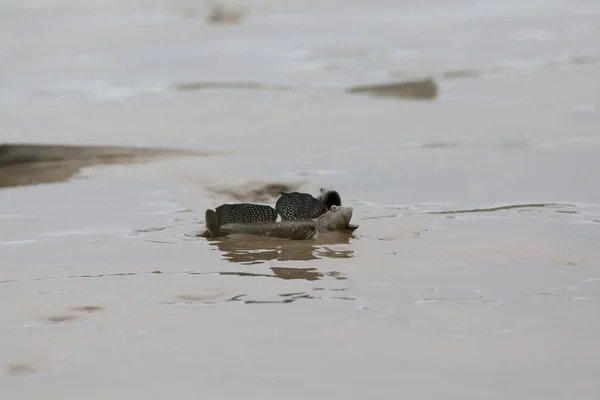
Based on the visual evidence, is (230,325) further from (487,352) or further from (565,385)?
(565,385)

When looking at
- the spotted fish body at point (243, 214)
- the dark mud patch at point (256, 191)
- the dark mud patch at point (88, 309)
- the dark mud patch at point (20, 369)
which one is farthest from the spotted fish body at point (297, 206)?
the dark mud patch at point (20, 369)

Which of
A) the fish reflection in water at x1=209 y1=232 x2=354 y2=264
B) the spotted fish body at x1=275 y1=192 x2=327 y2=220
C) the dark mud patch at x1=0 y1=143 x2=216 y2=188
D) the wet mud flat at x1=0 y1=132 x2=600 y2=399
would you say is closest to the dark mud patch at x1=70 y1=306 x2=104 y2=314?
the wet mud flat at x1=0 y1=132 x2=600 y2=399

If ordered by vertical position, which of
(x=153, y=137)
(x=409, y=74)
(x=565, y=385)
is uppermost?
(x=409, y=74)

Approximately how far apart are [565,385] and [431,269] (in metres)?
0.86

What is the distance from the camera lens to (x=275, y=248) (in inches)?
118

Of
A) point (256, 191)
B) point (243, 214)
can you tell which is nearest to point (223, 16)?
point (256, 191)

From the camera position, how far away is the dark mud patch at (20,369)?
2.02 meters

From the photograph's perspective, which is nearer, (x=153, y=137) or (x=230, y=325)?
(x=230, y=325)

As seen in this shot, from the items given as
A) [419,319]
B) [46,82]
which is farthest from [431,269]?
[46,82]

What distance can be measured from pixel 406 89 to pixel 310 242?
320 centimetres

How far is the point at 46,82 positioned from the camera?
6.90 meters

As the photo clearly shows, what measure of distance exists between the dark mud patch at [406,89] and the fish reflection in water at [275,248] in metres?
2.97

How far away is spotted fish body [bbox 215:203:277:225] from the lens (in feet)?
10.4

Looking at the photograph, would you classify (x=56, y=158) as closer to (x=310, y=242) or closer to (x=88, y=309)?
(x=310, y=242)
